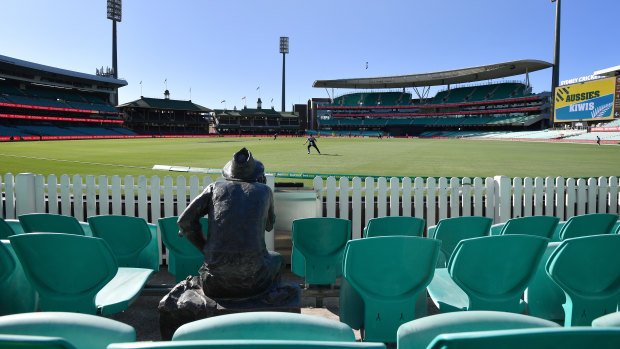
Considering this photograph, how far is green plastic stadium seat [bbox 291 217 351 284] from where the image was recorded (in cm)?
404

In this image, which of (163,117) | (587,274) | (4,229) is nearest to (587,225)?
(587,274)

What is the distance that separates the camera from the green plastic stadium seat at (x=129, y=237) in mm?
4148

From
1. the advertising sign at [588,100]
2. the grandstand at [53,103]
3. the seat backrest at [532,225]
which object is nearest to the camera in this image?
the seat backrest at [532,225]

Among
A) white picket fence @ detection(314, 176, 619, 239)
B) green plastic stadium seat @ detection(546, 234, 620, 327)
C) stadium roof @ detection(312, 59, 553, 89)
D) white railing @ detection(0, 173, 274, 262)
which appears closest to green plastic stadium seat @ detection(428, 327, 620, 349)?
green plastic stadium seat @ detection(546, 234, 620, 327)

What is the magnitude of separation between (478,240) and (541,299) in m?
1.16

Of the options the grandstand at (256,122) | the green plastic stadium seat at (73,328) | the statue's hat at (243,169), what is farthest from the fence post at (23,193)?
the grandstand at (256,122)

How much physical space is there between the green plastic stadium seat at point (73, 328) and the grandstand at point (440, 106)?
89478mm

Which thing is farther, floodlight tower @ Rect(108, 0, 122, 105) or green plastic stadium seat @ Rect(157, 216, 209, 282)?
floodlight tower @ Rect(108, 0, 122, 105)

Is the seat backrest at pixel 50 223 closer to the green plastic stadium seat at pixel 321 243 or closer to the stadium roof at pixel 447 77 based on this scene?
the green plastic stadium seat at pixel 321 243

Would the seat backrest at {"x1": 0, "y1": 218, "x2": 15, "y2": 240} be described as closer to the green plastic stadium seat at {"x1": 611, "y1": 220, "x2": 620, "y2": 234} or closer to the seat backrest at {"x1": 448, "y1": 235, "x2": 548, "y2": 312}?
the seat backrest at {"x1": 448, "y1": 235, "x2": 548, "y2": 312}

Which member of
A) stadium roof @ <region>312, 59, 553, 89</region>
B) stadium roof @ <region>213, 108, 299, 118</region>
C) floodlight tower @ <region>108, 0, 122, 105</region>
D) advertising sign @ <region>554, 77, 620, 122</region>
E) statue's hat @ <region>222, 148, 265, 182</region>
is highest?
floodlight tower @ <region>108, 0, 122, 105</region>

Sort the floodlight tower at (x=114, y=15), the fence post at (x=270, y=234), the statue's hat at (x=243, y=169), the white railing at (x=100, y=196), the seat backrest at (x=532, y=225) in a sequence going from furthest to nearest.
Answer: the floodlight tower at (x=114, y=15)
the white railing at (x=100, y=196)
the fence post at (x=270, y=234)
the seat backrest at (x=532, y=225)
the statue's hat at (x=243, y=169)

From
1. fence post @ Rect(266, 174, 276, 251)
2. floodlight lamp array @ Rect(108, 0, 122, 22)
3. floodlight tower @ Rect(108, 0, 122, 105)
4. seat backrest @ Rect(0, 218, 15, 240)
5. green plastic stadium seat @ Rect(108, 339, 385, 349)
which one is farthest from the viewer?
floodlight tower @ Rect(108, 0, 122, 105)

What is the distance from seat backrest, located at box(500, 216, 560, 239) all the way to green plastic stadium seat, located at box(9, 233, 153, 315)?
153 inches
